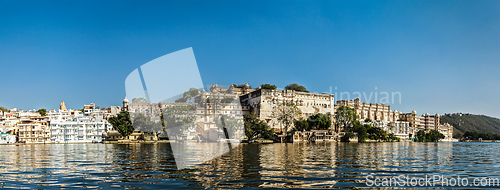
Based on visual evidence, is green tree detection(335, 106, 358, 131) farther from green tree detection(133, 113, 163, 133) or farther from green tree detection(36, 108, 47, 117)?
green tree detection(36, 108, 47, 117)

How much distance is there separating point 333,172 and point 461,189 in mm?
5213

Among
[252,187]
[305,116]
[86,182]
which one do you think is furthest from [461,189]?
[305,116]

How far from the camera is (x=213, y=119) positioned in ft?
293

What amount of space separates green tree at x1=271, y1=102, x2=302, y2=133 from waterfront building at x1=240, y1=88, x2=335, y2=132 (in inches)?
150

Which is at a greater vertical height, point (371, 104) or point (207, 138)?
point (371, 104)

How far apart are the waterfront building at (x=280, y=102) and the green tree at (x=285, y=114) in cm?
380

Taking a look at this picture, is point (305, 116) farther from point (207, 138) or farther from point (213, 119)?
point (207, 138)

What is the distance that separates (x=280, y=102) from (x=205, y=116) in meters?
22.8

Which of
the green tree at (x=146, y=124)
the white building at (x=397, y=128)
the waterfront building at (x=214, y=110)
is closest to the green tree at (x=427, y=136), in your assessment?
the white building at (x=397, y=128)

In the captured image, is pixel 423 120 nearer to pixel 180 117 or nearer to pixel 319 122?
pixel 319 122

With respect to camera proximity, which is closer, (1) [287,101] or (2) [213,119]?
(2) [213,119]

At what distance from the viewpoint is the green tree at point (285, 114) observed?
3501 inches

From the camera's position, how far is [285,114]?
292 feet

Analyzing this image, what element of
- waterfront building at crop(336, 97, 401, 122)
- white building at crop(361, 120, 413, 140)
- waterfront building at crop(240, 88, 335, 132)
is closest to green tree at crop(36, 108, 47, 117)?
waterfront building at crop(240, 88, 335, 132)
